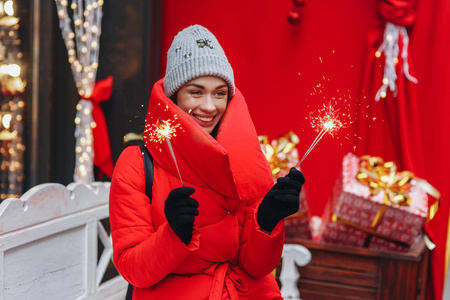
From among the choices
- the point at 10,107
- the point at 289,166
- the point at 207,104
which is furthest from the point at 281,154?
the point at 10,107

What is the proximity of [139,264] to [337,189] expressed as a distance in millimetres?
1150

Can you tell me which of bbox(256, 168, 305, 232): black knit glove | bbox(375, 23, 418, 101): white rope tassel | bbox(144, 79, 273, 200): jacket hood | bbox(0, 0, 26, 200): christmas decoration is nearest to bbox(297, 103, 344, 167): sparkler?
bbox(256, 168, 305, 232): black knit glove

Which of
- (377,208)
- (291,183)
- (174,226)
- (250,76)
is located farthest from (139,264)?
(250,76)

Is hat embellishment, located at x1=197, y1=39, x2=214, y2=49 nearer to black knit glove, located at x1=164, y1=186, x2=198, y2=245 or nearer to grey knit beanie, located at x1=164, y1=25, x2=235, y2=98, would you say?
grey knit beanie, located at x1=164, y1=25, x2=235, y2=98

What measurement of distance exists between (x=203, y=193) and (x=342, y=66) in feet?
3.83

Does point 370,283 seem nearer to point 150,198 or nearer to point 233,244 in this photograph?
point 233,244

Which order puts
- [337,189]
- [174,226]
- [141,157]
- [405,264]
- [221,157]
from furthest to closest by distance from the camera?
1. [337,189]
2. [405,264]
3. [141,157]
4. [221,157]
5. [174,226]

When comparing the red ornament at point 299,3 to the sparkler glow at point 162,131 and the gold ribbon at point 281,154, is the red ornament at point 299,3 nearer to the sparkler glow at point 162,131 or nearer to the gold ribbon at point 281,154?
the gold ribbon at point 281,154

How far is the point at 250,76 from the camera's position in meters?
2.81

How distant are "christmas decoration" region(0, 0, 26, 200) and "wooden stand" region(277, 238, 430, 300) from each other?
5.47 feet

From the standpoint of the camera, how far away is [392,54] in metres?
2.44

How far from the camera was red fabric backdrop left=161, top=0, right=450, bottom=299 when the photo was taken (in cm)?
239

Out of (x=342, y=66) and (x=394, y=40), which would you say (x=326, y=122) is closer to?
(x=342, y=66)

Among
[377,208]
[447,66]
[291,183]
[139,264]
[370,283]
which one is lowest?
[370,283]
